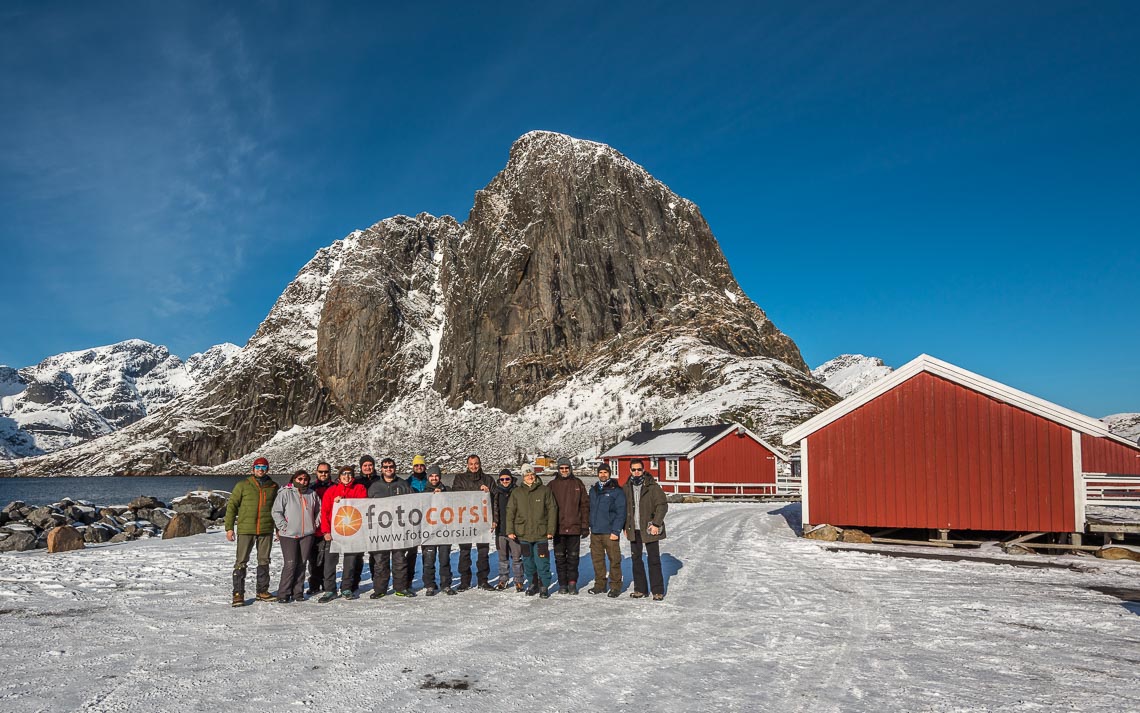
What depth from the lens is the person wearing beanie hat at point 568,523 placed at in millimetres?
12297

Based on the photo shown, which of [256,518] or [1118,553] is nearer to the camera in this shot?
[256,518]

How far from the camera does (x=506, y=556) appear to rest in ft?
43.0

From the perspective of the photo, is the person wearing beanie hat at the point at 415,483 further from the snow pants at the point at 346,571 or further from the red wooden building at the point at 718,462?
the red wooden building at the point at 718,462

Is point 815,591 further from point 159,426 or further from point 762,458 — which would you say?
point 159,426

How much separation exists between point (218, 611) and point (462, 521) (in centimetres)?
414

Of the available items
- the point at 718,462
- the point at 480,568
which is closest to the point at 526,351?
the point at 718,462

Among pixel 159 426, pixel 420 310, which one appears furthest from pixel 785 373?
pixel 159 426

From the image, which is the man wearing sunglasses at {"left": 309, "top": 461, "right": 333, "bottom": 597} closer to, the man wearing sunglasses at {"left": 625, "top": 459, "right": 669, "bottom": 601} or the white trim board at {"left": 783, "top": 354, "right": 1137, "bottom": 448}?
the man wearing sunglasses at {"left": 625, "top": 459, "right": 669, "bottom": 601}

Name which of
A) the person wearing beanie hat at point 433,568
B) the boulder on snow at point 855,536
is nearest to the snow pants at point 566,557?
the person wearing beanie hat at point 433,568

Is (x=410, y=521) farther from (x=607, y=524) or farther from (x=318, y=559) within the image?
(x=607, y=524)

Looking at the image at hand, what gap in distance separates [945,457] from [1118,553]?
4311 mm

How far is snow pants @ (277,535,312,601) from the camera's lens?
11.7 m

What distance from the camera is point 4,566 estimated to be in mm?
15328

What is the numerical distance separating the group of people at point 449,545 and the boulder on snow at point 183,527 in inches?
517
